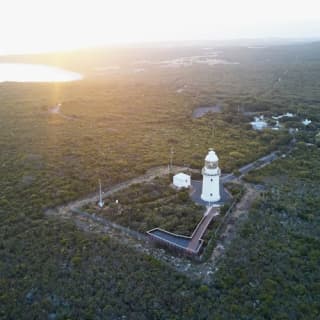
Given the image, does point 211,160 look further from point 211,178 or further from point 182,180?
point 182,180

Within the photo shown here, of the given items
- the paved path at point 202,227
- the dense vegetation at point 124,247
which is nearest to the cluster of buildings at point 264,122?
the dense vegetation at point 124,247

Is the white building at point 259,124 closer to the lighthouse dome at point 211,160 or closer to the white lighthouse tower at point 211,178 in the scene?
the white lighthouse tower at point 211,178

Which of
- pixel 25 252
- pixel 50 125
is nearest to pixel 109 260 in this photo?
pixel 25 252

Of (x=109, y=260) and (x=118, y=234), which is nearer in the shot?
(x=109, y=260)

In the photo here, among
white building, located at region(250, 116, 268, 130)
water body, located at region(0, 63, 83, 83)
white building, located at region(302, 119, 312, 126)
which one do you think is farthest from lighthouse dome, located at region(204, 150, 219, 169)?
water body, located at region(0, 63, 83, 83)

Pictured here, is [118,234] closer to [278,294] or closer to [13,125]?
[278,294]

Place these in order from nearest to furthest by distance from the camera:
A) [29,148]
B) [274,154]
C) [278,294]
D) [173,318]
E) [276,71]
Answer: [173,318] → [278,294] → [274,154] → [29,148] → [276,71]

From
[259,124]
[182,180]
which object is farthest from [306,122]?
[182,180]

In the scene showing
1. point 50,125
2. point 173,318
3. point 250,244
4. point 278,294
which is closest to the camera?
point 173,318
